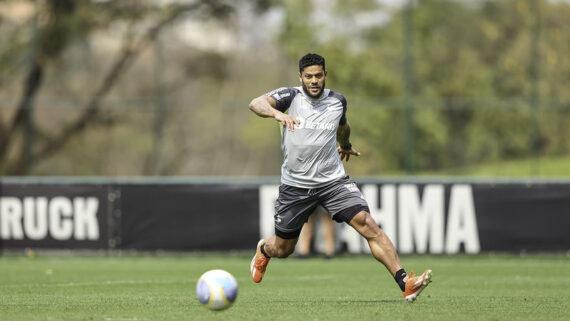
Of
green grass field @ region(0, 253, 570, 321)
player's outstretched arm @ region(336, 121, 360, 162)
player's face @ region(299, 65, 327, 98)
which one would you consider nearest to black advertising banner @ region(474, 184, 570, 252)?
green grass field @ region(0, 253, 570, 321)

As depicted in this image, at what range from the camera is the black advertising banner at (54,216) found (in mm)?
17984

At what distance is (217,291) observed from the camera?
8117 millimetres

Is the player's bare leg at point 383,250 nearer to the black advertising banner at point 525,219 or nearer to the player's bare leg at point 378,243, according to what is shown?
the player's bare leg at point 378,243

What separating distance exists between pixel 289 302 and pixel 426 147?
19.8 meters

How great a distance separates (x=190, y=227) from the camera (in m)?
18.1

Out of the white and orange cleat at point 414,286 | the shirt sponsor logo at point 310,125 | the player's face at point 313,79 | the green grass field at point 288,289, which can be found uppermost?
the player's face at point 313,79

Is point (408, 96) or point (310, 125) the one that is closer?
point (310, 125)

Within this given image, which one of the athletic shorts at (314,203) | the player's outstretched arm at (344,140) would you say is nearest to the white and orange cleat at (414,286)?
the athletic shorts at (314,203)

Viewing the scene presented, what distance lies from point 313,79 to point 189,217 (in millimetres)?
9246

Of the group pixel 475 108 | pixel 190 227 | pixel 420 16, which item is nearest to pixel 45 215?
pixel 190 227

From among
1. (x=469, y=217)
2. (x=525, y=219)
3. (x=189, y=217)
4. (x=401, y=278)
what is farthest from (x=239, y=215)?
(x=401, y=278)

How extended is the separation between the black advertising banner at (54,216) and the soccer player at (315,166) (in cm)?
897

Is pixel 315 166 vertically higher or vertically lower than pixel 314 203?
higher

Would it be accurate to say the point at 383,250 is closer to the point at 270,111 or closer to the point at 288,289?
the point at 270,111
